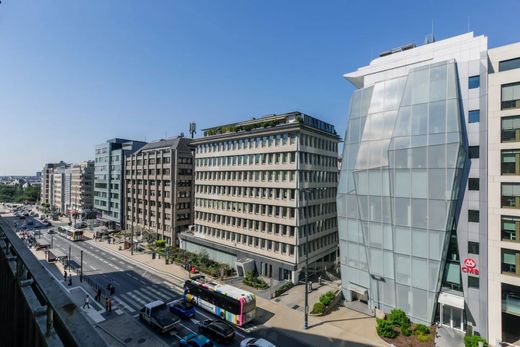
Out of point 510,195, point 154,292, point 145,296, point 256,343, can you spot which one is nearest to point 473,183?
point 510,195

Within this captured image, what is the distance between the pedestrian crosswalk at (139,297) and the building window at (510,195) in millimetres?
36637

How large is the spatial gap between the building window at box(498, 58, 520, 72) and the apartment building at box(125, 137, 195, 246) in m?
54.8

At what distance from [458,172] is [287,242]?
2258 centimetres

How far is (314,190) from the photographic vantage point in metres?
44.0

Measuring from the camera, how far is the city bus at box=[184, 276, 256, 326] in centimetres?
2856

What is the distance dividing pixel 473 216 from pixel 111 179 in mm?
86592

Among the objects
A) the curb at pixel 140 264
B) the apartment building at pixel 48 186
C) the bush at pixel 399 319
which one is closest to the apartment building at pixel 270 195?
the curb at pixel 140 264

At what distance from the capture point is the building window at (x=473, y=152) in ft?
88.8

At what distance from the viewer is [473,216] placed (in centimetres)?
2717

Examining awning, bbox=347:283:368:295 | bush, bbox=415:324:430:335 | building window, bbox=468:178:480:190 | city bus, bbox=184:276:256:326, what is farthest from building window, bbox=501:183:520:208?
city bus, bbox=184:276:256:326

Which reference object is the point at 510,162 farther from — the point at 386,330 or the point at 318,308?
the point at 318,308

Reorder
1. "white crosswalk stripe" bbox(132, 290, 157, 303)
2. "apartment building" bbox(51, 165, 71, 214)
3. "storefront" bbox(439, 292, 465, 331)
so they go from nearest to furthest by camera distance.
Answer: "storefront" bbox(439, 292, 465, 331), "white crosswalk stripe" bbox(132, 290, 157, 303), "apartment building" bbox(51, 165, 71, 214)

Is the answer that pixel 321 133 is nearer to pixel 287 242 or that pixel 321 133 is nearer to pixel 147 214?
pixel 287 242

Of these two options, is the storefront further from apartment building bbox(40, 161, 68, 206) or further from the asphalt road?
apartment building bbox(40, 161, 68, 206)
